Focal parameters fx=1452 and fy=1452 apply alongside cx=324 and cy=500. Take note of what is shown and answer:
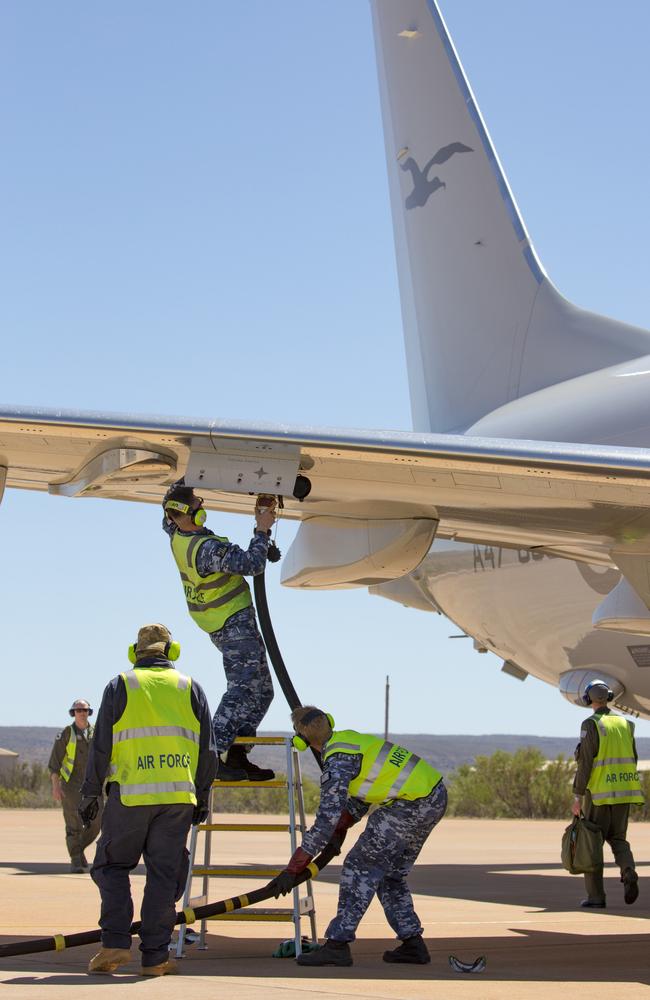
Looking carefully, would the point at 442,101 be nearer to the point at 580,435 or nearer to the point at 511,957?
the point at 580,435

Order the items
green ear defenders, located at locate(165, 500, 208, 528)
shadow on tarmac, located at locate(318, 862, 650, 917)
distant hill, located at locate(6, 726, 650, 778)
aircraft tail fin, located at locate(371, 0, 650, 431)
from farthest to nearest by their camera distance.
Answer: distant hill, located at locate(6, 726, 650, 778) → aircraft tail fin, located at locate(371, 0, 650, 431) → shadow on tarmac, located at locate(318, 862, 650, 917) → green ear defenders, located at locate(165, 500, 208, 528)

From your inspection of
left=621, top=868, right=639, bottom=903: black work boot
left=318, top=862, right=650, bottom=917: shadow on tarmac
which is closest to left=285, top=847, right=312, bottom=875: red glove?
Result: left=318, top=862, right=650, bottom=917: shadow on tarmac

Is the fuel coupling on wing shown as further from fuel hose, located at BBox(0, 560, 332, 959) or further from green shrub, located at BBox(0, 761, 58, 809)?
green shrub, located at BBox(0, 761, 58, 809)

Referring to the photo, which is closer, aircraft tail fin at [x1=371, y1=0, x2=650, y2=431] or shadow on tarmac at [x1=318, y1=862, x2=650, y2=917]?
shadow on tarmac at [x1=318, y1=862, x2=650, y2=917]

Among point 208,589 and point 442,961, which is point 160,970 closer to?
point 442,961

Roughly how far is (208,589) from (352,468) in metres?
1.27

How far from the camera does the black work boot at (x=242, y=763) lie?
29.1ft

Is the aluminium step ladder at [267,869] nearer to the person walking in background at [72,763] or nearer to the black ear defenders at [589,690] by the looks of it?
the black ear defenders at [589,690]

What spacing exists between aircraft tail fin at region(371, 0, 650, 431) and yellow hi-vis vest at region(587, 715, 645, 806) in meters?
4.01

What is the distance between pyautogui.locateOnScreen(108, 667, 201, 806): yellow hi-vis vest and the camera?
25.3ft

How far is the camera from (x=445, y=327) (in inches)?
649

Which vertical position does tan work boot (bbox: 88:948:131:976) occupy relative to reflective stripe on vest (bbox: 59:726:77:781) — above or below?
below

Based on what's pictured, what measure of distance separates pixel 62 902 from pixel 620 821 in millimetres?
4719

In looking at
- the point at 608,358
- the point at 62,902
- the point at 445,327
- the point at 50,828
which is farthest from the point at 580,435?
the point at 50,828
